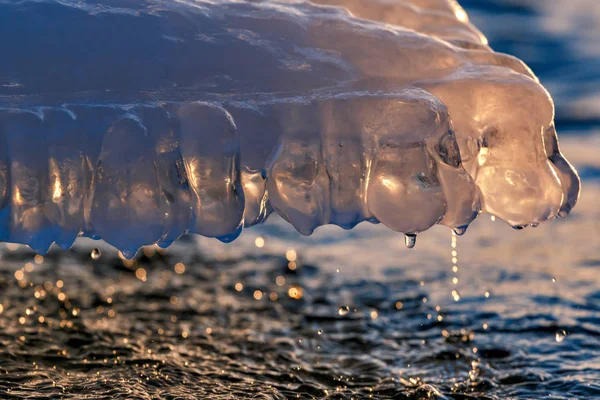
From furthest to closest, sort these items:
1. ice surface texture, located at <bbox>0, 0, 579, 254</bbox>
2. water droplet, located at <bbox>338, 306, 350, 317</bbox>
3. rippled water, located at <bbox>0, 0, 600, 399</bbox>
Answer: water droplet, located at <bbox>338, 306, 350, 317</bbox>, rippled water, located at <bbox>0, 0, 600, 399</bbox>, ice surface texture, located at <bbox>0, 0, 579, 254</bbox>

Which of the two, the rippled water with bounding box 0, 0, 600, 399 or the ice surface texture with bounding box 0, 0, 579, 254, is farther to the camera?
the rippled water with bounding box 0, 0, 600, 399

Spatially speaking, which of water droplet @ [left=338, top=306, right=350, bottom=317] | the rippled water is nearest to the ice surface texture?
the rippled water

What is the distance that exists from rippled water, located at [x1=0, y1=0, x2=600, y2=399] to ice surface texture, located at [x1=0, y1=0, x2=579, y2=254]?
0.42 m

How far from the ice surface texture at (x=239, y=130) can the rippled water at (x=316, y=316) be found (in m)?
0.42

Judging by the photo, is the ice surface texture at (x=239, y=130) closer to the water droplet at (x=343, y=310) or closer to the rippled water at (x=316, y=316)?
the rippled water at (x=316, y=316)

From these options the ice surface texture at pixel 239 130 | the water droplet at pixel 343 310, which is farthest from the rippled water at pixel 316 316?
the ice surface texture at pixel 239 130

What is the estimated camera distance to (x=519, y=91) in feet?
6.04

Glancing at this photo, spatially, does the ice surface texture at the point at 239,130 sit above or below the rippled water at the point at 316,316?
above

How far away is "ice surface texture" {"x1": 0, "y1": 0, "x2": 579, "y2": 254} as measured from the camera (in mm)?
1665

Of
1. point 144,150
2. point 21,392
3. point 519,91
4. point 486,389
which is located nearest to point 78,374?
point 21,392

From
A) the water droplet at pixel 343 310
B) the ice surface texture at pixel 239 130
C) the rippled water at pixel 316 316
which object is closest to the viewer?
the ice surface texture at pixel 239 130

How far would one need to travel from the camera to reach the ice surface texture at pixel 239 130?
1.67 metres

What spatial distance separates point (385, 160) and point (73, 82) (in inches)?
24.8

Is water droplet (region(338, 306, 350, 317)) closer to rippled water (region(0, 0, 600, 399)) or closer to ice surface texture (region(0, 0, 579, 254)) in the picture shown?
rippled water (region(0, 0, 600, 399))
